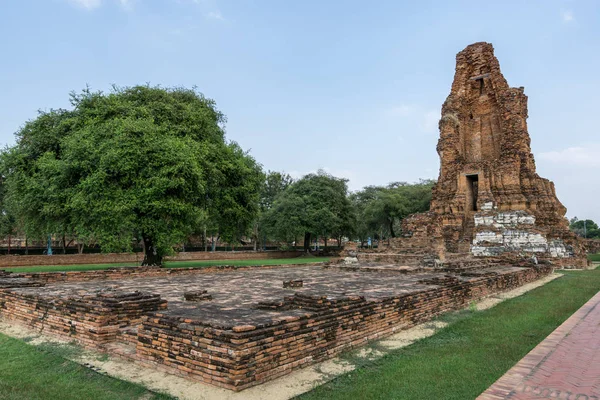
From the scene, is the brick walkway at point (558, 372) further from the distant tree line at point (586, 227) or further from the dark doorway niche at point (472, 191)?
the distant tree line at point (586, 227)

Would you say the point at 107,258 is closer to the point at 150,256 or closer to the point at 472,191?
the point at 150,256

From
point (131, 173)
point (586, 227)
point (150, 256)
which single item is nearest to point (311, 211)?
point (150, 256)

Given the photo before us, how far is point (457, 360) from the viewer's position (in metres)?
4.97

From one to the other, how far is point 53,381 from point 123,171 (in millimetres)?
11260

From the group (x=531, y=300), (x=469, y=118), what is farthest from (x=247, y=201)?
(x=469, y=118)

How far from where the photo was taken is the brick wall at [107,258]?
2352cm

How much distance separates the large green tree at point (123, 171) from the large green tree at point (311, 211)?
15715 mm

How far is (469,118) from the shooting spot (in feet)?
95.3

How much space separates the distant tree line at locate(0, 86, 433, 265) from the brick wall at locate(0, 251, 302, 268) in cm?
434

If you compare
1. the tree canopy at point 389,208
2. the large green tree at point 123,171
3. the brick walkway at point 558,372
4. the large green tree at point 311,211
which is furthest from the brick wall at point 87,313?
the tree canopy at point 389,208

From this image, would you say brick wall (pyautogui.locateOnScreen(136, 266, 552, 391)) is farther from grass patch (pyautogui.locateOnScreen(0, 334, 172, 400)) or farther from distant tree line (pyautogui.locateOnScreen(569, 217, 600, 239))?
distant tree line (pyautogui.locateOnScreen(569, 217, 600, 239))

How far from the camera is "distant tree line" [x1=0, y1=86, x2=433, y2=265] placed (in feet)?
47.7

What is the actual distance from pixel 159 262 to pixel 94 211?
171 inches

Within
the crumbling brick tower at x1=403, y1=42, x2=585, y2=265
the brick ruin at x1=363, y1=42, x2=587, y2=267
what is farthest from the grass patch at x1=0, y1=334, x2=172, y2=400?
the crumbling brick tower at x1=403, y1=42, x2=585, y2=265
